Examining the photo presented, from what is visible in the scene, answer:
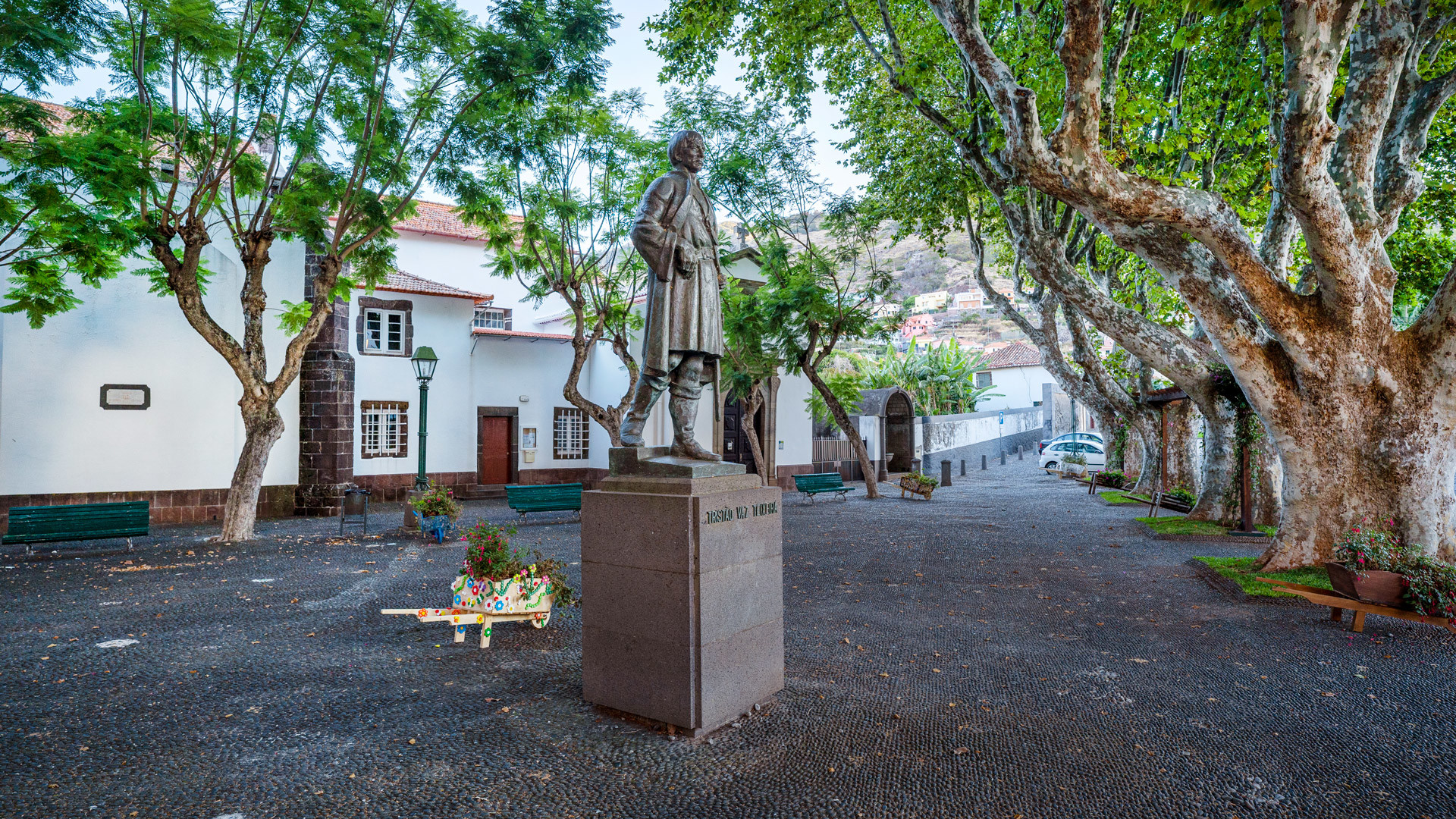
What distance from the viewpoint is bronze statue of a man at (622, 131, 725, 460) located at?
498cm

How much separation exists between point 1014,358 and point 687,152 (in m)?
52.4

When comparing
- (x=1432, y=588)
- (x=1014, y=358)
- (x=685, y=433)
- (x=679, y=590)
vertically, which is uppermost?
(x=1014, y=358)

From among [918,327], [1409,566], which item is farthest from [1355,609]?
[918,327]

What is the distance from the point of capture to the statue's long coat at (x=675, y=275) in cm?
497

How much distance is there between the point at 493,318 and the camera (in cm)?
2838

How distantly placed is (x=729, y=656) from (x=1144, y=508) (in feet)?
54.8

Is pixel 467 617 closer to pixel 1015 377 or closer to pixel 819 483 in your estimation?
pixel 819 483

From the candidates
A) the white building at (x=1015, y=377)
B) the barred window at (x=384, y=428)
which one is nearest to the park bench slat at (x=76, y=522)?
the barred window at (x=384, y=428)

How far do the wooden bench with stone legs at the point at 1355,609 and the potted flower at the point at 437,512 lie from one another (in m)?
11.2

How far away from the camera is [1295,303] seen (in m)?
8.35

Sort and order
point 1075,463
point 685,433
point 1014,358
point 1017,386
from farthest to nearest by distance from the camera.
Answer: point 1014,358
point 1017,386
point 1075,463
point 685,433

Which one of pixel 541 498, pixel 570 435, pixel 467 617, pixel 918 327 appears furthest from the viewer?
pixel 918 327

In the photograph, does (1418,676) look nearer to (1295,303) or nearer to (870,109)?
(1295,303)

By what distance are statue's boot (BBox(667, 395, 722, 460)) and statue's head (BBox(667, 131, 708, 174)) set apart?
1581mm
